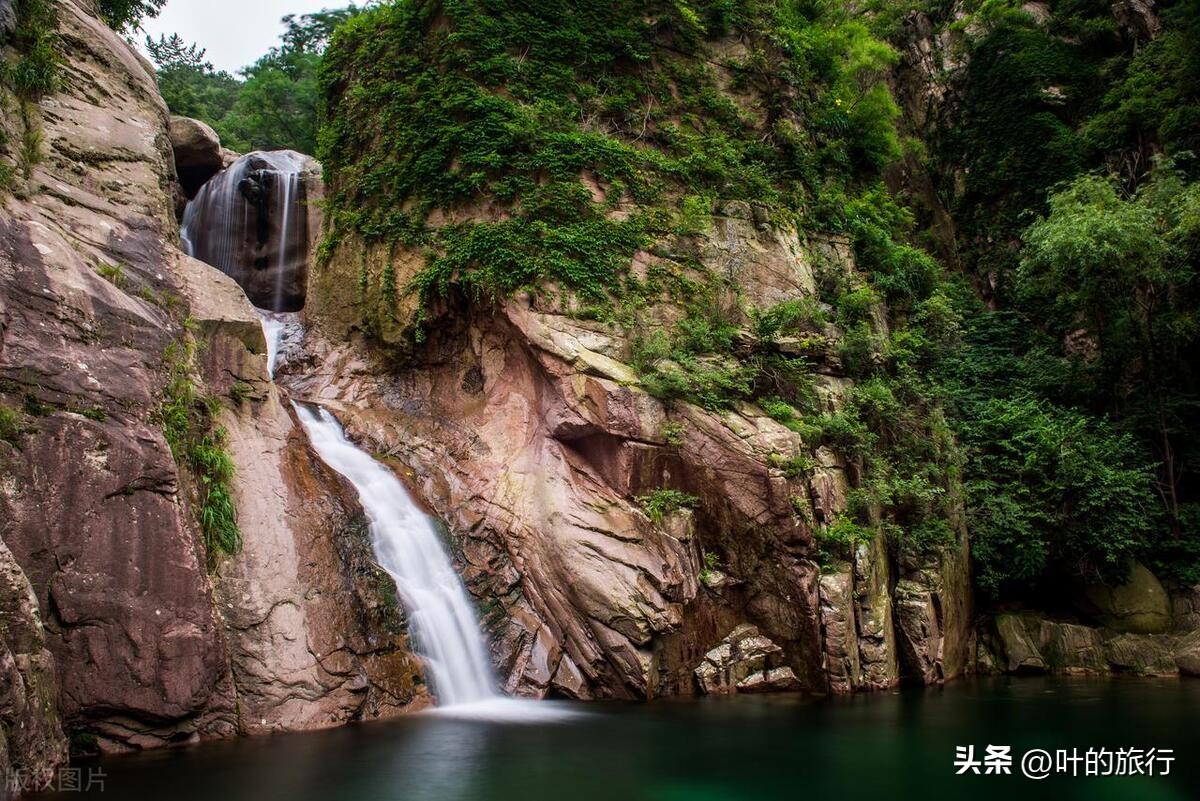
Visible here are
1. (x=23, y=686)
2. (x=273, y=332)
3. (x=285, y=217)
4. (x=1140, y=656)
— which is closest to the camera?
(x=23, y=686)

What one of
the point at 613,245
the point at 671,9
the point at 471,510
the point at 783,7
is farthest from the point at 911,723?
the point at 783,7

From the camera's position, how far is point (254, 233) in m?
19.8

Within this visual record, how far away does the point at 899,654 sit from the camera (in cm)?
1302

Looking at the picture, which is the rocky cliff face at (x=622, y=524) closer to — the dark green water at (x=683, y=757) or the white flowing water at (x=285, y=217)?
the dark green water at (x=683, y=757)

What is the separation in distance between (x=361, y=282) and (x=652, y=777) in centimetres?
1189

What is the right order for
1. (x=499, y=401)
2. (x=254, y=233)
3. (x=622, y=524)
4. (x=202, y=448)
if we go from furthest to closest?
(x=254, y=233)
(x=499, y=401)
(x=622, y=524)
(x=202, y=448)

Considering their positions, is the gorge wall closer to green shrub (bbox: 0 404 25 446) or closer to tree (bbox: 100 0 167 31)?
green shrub (bbox: 0 404 25 446)

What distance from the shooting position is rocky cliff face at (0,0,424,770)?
7094 mm

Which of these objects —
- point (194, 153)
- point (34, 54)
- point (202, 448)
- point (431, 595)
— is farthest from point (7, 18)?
point (431, 595)

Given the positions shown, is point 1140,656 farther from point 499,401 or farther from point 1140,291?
point 499,401

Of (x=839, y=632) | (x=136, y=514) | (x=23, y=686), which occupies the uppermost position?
(x=136, y=514)

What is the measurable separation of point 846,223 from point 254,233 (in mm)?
15556

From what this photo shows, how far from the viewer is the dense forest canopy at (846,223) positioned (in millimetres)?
14312

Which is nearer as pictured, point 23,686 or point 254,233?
point 23,686
